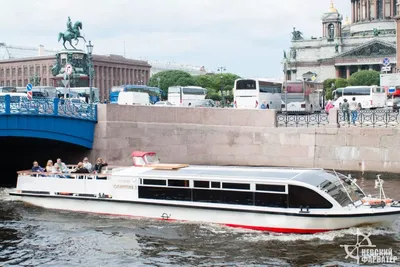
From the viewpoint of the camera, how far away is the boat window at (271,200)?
880 inches

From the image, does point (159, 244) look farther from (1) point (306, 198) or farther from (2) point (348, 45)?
(2) point (348, 45)

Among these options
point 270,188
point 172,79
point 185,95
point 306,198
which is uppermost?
point 172,79

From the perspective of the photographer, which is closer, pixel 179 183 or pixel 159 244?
pixel 159 244

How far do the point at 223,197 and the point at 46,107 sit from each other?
12.5 meters

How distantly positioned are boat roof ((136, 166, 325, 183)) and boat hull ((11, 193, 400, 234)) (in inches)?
43.3

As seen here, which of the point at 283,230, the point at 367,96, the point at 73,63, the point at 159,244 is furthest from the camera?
the point at 367,96

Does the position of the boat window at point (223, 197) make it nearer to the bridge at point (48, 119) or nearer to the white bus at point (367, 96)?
the bridge at point (48, 119)

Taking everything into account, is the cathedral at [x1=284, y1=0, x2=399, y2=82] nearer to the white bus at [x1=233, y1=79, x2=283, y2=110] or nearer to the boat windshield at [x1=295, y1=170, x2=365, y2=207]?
the white bus at [x1=233, y1=79, x2=283, y2=110]

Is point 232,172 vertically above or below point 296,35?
below

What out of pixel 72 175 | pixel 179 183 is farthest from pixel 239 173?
pixel 72 175

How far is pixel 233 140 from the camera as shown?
3719cm

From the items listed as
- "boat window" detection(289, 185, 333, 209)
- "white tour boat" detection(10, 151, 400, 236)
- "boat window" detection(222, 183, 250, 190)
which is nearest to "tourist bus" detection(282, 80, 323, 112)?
"white tour boat" detection(10, 151, 400, 236)

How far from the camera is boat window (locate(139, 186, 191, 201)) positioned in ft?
78.9

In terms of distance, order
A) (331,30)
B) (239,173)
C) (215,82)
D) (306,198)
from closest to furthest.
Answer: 1. (306,198)
2. (239,173)
3. (215,82)
4. (331,30)
